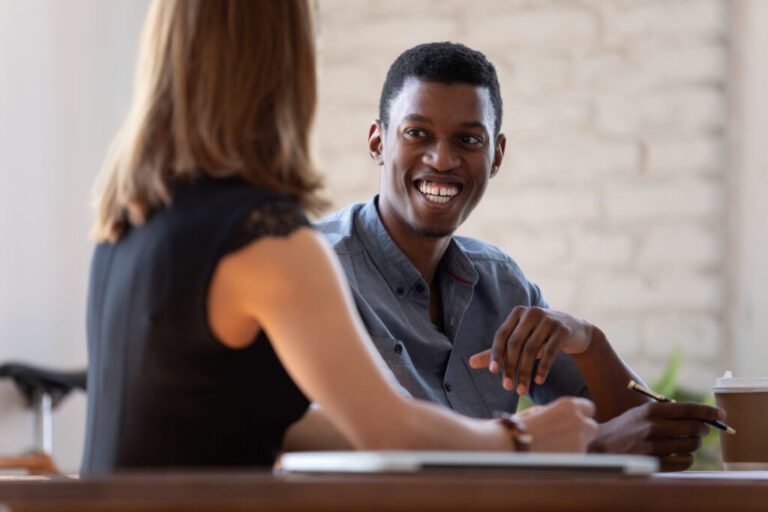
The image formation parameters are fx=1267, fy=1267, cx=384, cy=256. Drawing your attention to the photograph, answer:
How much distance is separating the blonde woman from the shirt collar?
1.00m

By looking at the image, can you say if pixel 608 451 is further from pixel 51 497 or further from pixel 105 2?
pixel 105 2

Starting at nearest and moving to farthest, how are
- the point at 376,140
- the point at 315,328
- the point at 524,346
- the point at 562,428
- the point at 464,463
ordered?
the point at 464,463, the point at 315,328, the point at 562,428, the point at 524,346, the point at 376,140

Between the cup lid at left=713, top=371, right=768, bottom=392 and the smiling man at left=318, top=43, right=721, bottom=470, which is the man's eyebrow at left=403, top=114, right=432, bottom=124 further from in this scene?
the cup lid at left=713, top=371, right=768, bottom=392

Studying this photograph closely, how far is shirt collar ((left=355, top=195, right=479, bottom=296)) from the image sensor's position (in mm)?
2254

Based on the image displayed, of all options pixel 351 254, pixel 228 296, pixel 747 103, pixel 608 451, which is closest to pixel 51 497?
pixel 228 296

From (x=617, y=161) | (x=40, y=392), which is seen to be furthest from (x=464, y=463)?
(x=40, y=392)

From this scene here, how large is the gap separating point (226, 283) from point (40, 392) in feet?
8.96

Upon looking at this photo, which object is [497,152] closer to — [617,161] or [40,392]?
[617,161]

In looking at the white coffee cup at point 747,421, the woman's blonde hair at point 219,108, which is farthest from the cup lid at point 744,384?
the woman's blonde hair at point 219,108

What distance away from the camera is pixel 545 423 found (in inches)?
48.5

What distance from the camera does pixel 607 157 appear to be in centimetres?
348

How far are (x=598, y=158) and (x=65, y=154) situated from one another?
1688 millimetres

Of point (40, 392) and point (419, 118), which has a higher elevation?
point (419, 118)

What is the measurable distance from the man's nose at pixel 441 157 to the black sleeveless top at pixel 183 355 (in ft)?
3.85
